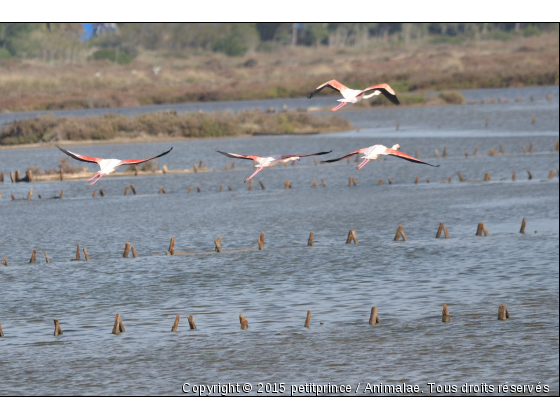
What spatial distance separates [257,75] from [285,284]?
133 meters

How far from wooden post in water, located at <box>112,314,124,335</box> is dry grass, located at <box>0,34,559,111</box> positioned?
4156 inches

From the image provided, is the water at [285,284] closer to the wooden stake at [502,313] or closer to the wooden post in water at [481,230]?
the wooden post in water at [481,230]

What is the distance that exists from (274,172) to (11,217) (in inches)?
1110

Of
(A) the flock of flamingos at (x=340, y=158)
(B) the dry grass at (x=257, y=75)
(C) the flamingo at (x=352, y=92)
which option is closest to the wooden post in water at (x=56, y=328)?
(A) the flock of flamingos at (x=340, y=158)

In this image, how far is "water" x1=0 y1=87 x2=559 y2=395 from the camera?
90.5 feet

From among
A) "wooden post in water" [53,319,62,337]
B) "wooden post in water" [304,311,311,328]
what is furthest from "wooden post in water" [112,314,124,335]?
"wooden post in water" [304,311,311,328]

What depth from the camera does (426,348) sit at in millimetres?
29156

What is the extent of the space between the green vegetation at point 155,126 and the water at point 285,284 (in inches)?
900

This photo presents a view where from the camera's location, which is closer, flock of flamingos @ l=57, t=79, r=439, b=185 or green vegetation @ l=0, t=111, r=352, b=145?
flock of flamingos @ l=57, t=79, r=439, b=185

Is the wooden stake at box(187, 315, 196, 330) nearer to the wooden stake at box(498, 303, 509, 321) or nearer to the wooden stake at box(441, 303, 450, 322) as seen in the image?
the wooden stake at box(441, 303, 450, 322)

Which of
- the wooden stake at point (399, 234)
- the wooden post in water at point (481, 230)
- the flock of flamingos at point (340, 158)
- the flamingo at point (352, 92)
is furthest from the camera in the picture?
the wooden post in water at point (481, 230)

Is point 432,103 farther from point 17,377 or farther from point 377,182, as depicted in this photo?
point 17,377

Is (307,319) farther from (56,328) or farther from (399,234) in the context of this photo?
(399,234)

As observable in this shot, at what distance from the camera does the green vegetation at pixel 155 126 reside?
9356 centimetres
